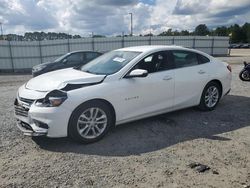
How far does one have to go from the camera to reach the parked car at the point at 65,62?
1251cm

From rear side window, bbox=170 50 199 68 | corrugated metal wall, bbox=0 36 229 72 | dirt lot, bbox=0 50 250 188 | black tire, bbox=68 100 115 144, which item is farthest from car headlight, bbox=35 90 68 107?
corrugated metal wall, bbox=0 36 229 72

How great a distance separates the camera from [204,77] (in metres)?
5.75

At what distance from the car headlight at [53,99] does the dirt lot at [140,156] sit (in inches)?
28.9

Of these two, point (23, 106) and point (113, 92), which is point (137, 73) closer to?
point (113, 92)

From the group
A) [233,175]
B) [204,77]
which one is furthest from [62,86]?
[204,77]

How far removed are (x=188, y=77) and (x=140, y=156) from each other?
2.33 m

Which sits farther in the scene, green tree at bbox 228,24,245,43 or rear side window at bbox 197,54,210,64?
green tree at bbox 228,24,245,43

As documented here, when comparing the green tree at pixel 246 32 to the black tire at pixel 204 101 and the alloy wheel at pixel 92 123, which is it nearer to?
the black tire at pixel 204 101

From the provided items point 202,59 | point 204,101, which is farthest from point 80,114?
point 202,59

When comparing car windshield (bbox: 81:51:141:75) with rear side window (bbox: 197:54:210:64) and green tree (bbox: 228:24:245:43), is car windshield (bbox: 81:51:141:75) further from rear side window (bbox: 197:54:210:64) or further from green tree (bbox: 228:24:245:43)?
green tree (bbox: 228:24:245:43)

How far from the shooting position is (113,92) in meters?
4.38

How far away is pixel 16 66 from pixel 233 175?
19.5 m

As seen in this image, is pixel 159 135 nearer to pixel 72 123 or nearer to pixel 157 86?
pixel 157 86

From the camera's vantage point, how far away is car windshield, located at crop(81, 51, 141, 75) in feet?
15.6
